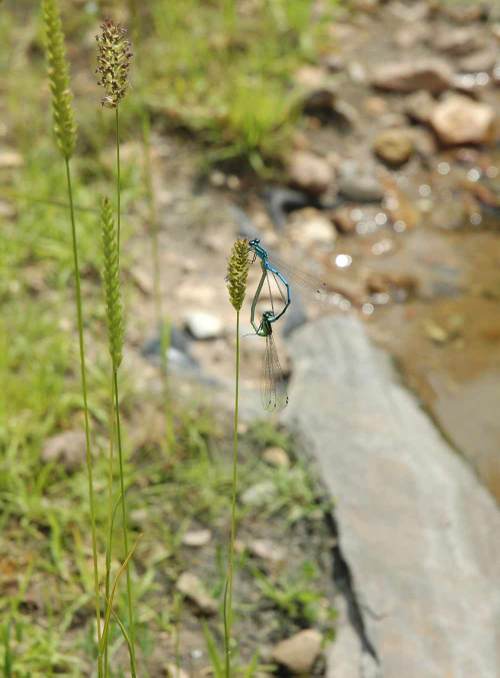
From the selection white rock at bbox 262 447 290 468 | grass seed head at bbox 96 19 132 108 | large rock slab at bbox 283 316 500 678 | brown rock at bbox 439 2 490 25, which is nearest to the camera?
grass seed head at bbox 96 19 132 108

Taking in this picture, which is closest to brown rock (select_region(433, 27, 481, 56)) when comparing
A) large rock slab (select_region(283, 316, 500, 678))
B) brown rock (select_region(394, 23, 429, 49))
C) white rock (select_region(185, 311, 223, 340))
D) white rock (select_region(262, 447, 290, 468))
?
brown rock (select_region(394, 23, 429, 49))

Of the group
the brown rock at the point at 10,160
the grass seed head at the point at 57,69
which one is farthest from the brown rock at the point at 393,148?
the grass seed head at the point at 57,69

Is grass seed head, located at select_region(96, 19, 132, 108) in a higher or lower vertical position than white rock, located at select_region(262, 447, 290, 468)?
higher

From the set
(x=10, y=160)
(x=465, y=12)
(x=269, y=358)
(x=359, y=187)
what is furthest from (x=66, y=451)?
(x=465, y=12)

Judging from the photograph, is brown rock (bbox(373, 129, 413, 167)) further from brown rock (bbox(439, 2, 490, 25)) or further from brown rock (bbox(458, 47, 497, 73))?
brown rock (bbox(439, 2, 490, 25))

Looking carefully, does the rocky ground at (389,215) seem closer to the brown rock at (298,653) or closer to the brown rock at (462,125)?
the brown rock at (462,125)

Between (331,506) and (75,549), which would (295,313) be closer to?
(331,506)

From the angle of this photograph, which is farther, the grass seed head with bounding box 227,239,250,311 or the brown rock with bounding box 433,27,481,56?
the brown rock with bounding box 433,27,481,56
